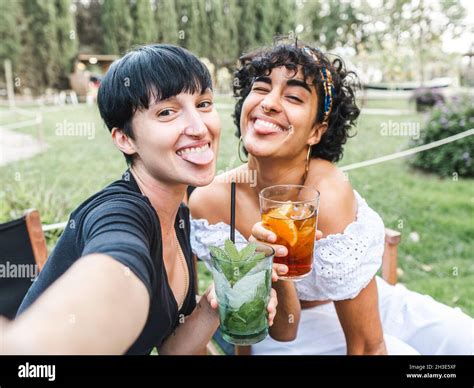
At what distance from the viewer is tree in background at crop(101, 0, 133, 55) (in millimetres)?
13509

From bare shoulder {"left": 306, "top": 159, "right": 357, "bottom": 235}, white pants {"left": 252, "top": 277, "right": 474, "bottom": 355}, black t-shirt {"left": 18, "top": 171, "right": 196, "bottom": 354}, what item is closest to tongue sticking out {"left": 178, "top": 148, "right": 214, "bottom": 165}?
black t-shirt {"left": 18, "top": 171, "right": 196, "bottom": 354}

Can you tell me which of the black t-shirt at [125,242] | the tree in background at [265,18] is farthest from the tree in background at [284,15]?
the black t-shirt at [125,242]

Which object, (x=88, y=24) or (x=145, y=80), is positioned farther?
(x=88, y=24)

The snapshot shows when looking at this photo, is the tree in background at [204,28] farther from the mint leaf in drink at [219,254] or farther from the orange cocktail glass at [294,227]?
the mint leaf in drink at [219,254]

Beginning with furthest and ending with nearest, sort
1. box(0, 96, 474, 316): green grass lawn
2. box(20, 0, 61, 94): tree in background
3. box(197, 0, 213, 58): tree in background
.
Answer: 1. box(197, 0, 213, 58): tree in background
2. box(20, 0, 61, 94): tree in background
3. box(0, 96, 474, 316): green grass lawn

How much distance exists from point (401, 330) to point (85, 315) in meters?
1.72

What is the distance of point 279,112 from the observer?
157 centimetres

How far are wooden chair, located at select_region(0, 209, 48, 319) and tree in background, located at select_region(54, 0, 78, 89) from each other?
1197cm

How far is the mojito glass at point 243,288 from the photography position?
42.5 inches

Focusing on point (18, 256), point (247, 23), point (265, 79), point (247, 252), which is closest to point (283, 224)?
point (247, 252)

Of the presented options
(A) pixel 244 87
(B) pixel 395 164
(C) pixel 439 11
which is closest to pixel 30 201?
(A) pixel 244 87

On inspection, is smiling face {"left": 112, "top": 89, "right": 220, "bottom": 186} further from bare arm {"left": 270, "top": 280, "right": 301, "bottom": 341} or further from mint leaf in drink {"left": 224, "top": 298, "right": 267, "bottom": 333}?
bare arm {"left": 270, "top": 280, "right": 301, "bottom": 341}

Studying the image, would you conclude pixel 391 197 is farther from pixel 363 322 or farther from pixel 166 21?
pixel 166 21

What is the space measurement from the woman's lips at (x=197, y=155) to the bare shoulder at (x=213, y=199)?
66cm
